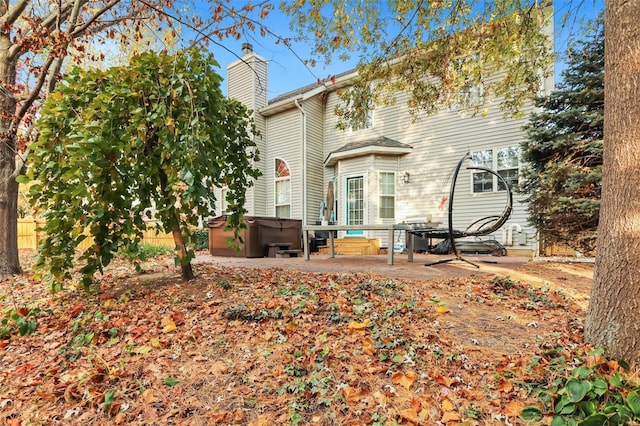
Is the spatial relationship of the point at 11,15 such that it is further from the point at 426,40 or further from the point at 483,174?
the point at 483,174

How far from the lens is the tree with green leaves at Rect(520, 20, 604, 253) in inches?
229

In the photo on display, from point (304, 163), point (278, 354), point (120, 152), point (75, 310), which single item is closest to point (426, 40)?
point (120, 152)

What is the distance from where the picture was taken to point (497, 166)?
8984 millimetres

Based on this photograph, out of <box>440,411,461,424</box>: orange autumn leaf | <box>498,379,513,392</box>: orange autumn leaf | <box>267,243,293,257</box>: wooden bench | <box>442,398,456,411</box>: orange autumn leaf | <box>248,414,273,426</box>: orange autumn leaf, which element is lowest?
<box>248,414,273,426</box>: orange autumn leaf

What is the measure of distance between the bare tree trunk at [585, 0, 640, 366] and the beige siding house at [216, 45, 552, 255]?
5371mm

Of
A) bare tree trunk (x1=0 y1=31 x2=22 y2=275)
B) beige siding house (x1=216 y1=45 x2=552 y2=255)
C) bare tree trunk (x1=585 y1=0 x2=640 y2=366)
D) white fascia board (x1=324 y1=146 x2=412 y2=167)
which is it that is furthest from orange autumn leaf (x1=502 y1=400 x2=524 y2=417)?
white fascia board (x1=324 y1=146 x2=412 y2=167)

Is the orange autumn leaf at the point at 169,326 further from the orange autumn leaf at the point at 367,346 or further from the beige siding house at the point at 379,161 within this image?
the beige siding house at the point at 379,161

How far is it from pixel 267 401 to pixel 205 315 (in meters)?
1.15

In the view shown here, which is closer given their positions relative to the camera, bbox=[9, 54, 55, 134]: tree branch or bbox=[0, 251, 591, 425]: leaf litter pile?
bbox=[0, 251, 591, 425]: leaf litter pile

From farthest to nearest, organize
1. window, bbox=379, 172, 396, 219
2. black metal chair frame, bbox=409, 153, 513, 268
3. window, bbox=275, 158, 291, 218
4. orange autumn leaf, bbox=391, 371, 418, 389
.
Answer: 1. window, bbox=275, 158, 291, 218
2. window, bbox=379, 172, 396, 219
3. black metal chair frame, bbox=409, 153, 513, 268
4. orange autumn leaf, bbox=391, 371, 418, 389

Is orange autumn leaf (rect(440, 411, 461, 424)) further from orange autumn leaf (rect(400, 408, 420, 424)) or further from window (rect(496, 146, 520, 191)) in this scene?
window (rect(496, 146, 520, 191))

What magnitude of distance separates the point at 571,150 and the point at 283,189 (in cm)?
925

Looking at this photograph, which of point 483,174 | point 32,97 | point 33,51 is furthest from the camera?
point 483,174

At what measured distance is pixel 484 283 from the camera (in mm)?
3854
